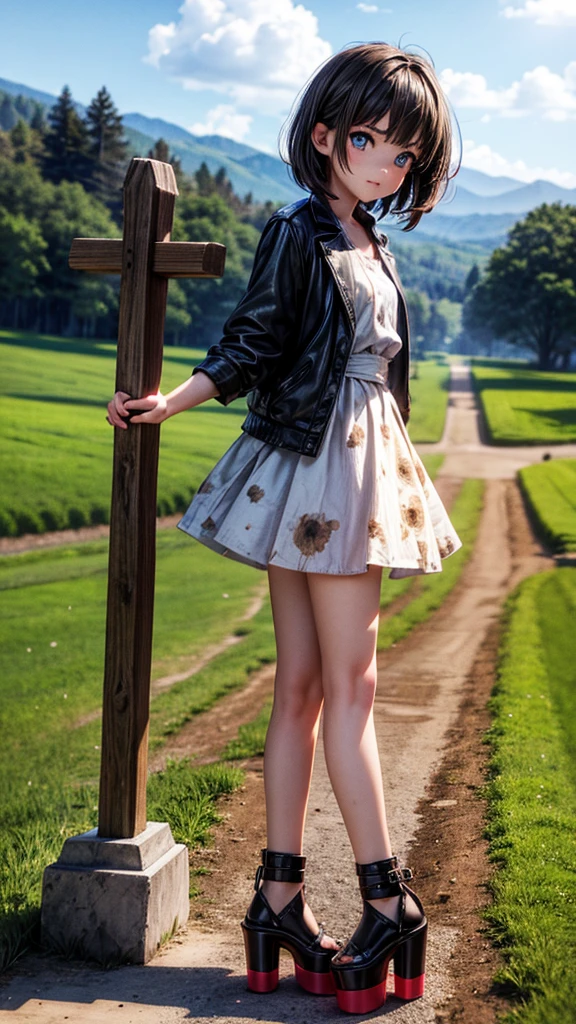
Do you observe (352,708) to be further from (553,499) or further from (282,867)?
(553,499)

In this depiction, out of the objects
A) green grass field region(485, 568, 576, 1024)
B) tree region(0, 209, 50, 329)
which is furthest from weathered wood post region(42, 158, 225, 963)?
tree region(0, 209, 50, 329)

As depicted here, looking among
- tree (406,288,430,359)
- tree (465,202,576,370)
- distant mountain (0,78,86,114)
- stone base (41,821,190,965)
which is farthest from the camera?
distant mountain (0,78,86,114)

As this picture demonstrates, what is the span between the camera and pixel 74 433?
17562 millimetres

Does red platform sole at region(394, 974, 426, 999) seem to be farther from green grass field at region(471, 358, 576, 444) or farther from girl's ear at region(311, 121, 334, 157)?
green grass field at region(471, 358, 576, 444)

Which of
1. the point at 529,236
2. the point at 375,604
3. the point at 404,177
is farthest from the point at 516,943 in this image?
the point at 529,236

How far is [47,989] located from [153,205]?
1.82m

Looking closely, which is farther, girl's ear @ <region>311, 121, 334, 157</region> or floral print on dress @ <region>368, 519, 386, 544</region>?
girl's ear @ <region>311, 121, 334, 157</region>

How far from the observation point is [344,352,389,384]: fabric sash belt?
2.30 meters

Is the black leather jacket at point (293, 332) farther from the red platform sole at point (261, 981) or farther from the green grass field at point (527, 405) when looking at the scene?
the green grass field at point (527, 405)

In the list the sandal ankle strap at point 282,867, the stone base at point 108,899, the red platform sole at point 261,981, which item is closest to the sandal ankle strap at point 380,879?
the sandal ankle strap at point 282,867

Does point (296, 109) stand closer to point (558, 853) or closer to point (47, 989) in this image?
point (47, 989)

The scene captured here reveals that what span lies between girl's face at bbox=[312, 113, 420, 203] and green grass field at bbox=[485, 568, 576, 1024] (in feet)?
5.65

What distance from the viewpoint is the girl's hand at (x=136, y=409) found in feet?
7.53

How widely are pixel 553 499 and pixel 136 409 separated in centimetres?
1460
